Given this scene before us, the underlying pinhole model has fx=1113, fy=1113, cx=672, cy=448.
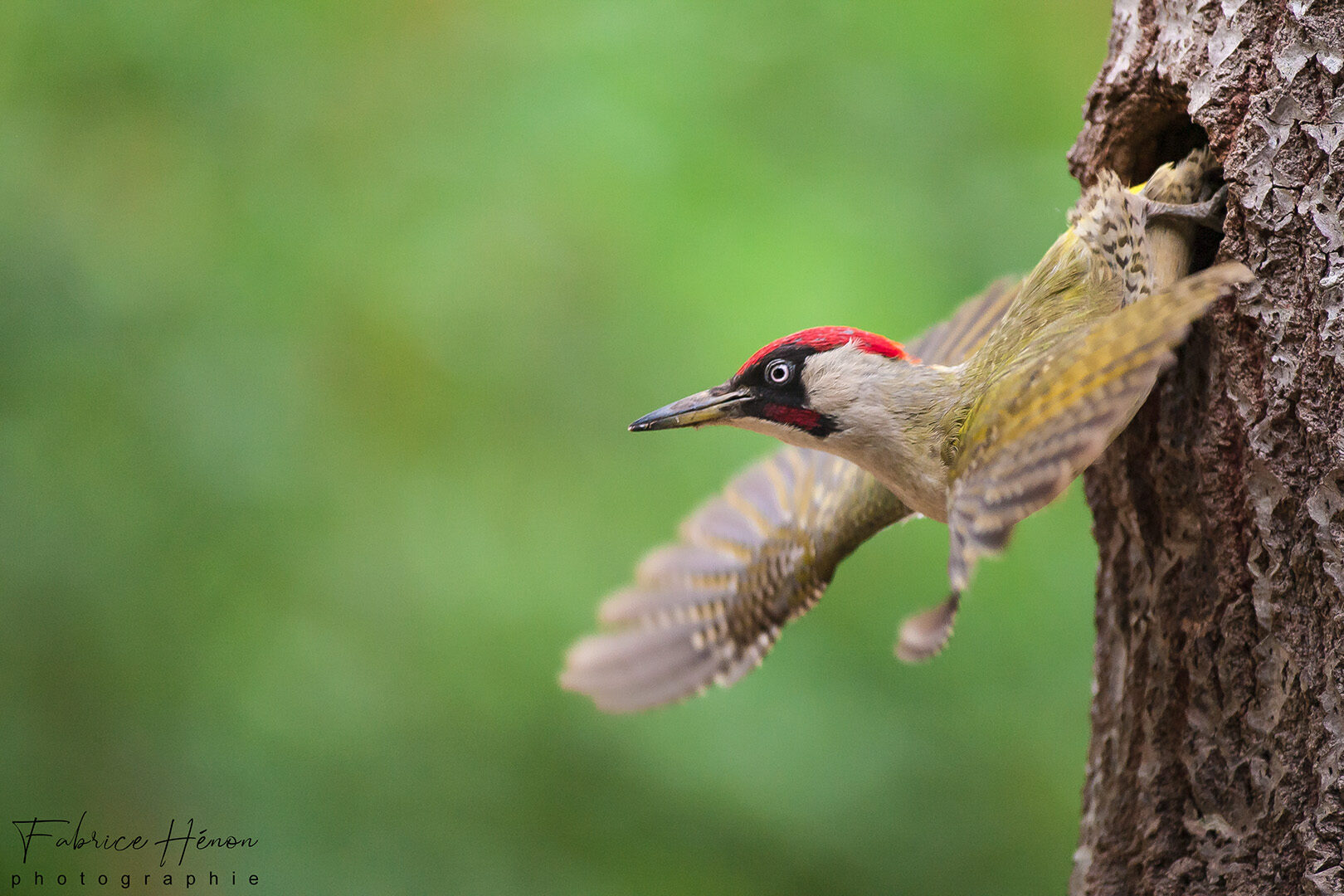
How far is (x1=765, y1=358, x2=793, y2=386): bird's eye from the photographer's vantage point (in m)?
2.28

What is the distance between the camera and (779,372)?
2281 millimetres

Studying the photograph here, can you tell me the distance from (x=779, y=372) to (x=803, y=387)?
0.06m

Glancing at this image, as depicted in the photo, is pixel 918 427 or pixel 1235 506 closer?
pixel 1235 506

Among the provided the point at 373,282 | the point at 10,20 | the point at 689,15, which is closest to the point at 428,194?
the point at 373,282

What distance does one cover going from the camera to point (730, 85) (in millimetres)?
3832

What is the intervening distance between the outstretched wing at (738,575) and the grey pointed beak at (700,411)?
53 cm

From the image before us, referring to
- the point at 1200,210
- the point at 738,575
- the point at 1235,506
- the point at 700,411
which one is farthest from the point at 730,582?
the point at 1200,210

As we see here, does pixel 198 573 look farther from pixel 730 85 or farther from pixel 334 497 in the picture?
pixel 730 85

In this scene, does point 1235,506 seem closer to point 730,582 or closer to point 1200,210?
point 1200,210

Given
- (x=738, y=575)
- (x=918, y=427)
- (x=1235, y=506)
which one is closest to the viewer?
(x=1235, y=506)

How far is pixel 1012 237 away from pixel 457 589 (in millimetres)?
2132

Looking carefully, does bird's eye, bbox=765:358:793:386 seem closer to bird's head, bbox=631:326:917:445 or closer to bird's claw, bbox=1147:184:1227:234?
bird's head, bbox=631:326:917:445

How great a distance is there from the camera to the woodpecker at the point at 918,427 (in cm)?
167

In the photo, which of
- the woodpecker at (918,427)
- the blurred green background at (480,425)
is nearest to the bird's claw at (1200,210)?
the woodpecker at (918,427)
